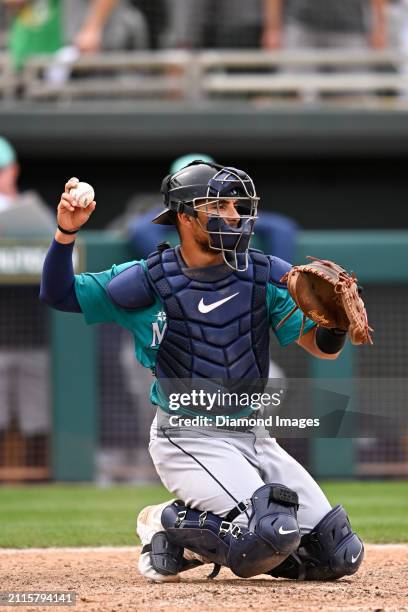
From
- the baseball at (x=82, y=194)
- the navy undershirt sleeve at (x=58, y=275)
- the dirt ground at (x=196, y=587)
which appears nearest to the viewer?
the dirt ground at (x=196, y=587)

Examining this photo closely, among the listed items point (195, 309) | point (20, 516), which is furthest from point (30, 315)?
point (195, 309)

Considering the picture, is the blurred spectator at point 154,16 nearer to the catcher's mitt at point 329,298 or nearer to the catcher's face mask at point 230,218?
the catcher's face mask at point 230,218

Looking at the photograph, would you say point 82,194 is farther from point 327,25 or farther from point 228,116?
point 327,25

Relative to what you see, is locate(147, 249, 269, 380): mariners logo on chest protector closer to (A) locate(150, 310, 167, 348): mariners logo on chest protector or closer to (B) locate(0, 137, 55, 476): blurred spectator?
(A) locate(150, 310, 167, 348): mariners logo on chest protector

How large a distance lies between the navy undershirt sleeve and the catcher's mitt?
791mm

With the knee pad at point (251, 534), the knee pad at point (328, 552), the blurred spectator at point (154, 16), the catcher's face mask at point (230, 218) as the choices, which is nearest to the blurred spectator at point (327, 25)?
the blurred spectator at point (154, 16)

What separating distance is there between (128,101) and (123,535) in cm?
579

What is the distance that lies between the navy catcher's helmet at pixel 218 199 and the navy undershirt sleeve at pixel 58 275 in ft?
1.49

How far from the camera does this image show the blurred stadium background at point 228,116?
956 centimetres

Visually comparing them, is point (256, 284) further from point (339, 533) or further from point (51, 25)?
point (51, 25)

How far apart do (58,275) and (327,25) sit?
784cm

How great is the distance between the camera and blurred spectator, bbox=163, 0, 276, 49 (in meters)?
11.8

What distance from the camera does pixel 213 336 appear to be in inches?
184

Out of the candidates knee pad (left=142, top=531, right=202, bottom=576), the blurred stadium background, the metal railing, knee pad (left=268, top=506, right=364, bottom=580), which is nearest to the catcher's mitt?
knee pad (left=268, top=506, right=364, bottom=580)
